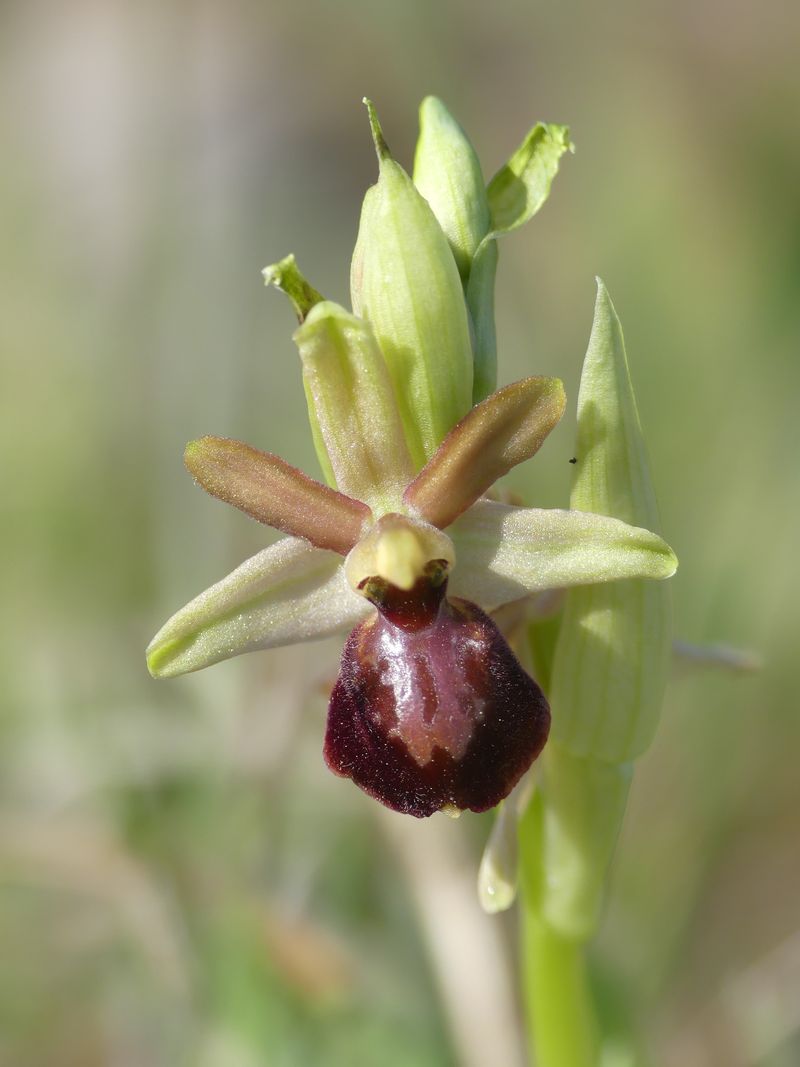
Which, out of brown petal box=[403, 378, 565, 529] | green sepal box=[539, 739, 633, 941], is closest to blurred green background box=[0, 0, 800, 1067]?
green sepal box=[539, 739, 633, 941]

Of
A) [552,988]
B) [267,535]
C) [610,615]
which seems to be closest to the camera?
[610,615]

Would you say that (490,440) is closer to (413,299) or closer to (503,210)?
(413,299)

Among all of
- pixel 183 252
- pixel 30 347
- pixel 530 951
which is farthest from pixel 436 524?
pixel 30 347

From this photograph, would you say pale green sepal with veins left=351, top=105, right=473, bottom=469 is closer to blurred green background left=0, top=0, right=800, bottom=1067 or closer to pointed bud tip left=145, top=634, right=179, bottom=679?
pointed bud tip left=145, top=634, right=179, bottom=679

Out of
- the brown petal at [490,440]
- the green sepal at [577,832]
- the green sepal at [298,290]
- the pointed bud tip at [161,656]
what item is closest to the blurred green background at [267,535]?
the green sepal at [577,832]

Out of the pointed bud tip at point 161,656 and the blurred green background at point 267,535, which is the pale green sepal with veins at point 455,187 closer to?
the pointed bud tip at point 161,656

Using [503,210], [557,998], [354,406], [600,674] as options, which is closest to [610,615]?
[600,674]

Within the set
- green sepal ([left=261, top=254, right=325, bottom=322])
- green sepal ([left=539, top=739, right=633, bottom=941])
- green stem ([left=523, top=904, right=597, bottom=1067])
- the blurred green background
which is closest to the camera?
green sepal ([left=261, top=254, right=325, bottom=322])

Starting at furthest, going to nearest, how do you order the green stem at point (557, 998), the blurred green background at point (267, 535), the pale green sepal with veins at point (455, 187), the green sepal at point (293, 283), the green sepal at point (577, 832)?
the blurred green background at point (267, 535) < the green stem at point (557, 998) < the green sepal at point (577, 832) < the pale green sepal with veins at point (455, 187) < the green sepal at point (293, 283)

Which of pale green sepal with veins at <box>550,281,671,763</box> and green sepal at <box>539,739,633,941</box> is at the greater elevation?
pale green sepal with veins at <box>550,281,671,763</box>
